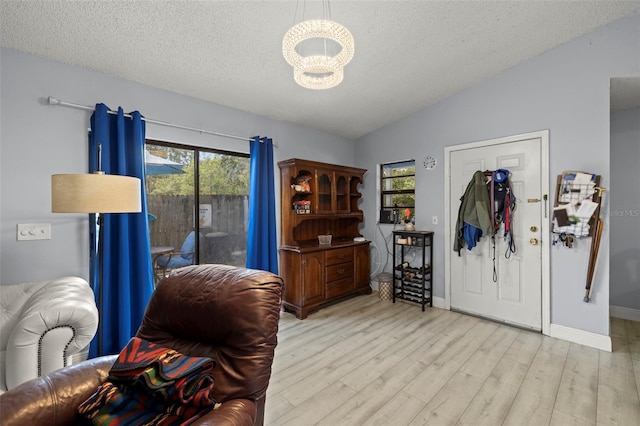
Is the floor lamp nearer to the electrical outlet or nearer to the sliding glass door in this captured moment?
the electrical outlet

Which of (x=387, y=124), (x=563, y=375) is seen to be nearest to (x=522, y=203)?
(x=563, y=375)

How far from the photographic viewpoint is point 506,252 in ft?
10.5

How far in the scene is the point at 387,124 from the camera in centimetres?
421

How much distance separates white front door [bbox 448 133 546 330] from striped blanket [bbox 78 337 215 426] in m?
3.21

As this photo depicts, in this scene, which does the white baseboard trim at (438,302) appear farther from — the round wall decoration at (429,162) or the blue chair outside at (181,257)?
the blue chair outside at (181,257)

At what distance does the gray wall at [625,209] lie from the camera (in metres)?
3.15

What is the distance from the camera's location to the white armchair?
1457 mm

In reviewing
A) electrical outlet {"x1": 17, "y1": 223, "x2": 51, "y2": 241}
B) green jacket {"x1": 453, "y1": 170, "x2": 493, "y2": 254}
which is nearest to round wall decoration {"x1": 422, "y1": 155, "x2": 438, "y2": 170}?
green jacket {"x1": 453, "y1": 170, "x2": 493, "y2": 254}

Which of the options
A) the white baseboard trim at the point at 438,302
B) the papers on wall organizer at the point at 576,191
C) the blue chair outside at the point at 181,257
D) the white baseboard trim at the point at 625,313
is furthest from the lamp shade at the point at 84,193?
the white baseboard trim at the point at 625,313

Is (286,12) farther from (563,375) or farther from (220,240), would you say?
(563,375)

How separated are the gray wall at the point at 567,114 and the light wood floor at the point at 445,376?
50cm

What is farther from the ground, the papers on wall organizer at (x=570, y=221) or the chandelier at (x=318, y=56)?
the chandelier at (x=318, y=56)

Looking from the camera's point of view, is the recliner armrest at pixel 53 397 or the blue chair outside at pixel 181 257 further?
the blue chair outside at pixel 181 257

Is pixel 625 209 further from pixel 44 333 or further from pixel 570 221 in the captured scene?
pixel 44 333
